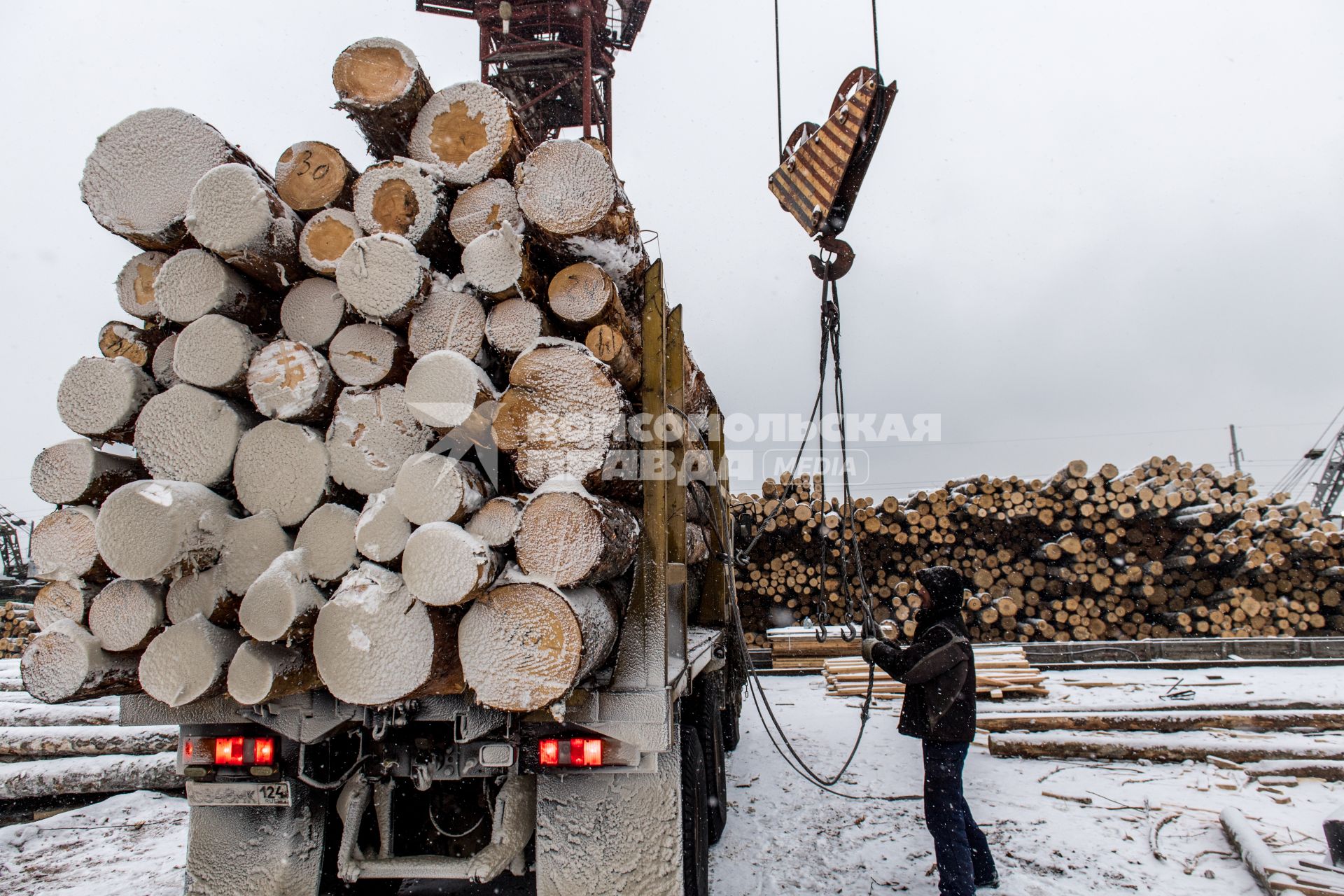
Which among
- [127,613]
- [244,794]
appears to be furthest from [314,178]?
[244,794]

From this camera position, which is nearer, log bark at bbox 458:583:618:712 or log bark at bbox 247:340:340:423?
log bark at bbox 458:583:618:712

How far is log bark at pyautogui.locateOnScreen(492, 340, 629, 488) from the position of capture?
100.0 inches

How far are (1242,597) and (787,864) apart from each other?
342 inches

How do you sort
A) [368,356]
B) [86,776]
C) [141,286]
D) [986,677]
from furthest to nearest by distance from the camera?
1. [986,677]
2. [86,776]
3. [141,286]
4. [368,356]

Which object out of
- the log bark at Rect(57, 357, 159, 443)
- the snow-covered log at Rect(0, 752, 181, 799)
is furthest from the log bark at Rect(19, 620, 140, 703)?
the snow-covered log at Rect(0, 752, 181, 799)

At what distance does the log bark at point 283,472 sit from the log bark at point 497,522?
0.65m

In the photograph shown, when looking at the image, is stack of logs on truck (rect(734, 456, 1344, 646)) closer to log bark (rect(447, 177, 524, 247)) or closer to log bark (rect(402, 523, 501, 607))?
log bark (rect(447, 177, 524, 247))

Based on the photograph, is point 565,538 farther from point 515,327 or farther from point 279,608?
point 279,608

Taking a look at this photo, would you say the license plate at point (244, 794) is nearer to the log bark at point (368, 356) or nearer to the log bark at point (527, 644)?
the log bark at point (527, 644)

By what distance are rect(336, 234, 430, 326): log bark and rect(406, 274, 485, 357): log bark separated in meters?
0.09

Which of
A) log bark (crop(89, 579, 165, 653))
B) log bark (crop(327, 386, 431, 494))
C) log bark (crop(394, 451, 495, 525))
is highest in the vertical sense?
log bark (crop(327, 386, 431, 494))

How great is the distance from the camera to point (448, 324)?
2.73m

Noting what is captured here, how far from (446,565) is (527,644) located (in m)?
Answer: 0.35

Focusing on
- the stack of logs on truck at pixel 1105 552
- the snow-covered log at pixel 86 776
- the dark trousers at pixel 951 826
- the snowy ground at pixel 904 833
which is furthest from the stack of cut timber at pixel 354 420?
the stack of logs on truck at pixel 1105 552
